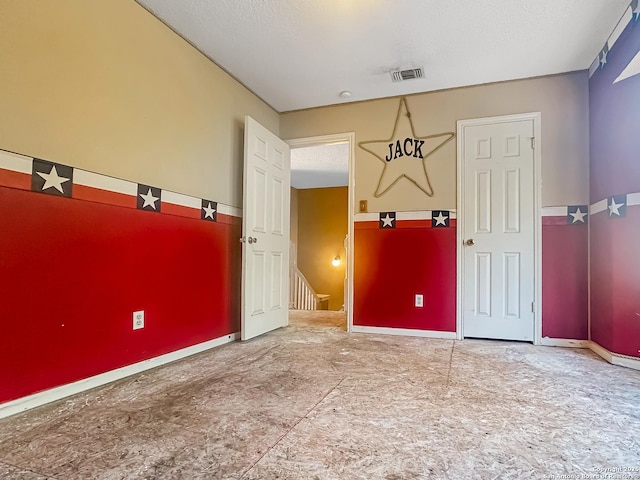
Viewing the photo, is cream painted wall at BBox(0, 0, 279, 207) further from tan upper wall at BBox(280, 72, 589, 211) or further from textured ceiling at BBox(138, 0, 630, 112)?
tan upper wall at BBox(280, 72, 589, 211)

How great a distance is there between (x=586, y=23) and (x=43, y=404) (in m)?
3.82

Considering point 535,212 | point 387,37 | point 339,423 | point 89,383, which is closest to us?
point 339,423

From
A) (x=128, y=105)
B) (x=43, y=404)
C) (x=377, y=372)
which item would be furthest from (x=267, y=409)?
(x=128, y=105)

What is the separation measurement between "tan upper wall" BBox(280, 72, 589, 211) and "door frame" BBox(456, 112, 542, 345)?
4 centimetres

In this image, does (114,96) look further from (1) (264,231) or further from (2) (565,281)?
(2) (565,281)

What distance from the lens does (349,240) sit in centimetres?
351

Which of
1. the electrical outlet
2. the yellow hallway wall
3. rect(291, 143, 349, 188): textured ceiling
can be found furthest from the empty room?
the yellow hallway wall

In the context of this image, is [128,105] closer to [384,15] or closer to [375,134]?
[384,15]

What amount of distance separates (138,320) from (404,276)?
225 centimetres

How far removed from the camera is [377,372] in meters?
2.14

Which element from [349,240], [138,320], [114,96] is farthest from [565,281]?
[114,96]

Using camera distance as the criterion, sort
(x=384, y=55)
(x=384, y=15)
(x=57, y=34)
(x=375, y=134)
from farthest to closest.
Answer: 1. (x=375, y=134)
2. (x=384, y=55)
3. (x=384, y=15)
4. (x=57, y=34)

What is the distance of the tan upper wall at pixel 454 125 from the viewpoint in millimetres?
2908

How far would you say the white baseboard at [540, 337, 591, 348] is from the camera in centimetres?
280
